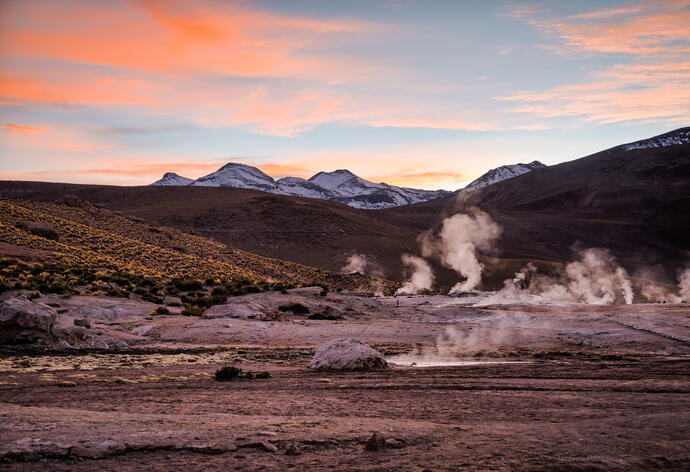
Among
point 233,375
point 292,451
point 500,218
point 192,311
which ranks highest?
point 500,218

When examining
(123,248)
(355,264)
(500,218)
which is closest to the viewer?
(123,248)

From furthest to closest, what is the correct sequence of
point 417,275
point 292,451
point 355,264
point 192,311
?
1. point 355,264
2. point 417,275
3. point 192,311
4. point 292,451

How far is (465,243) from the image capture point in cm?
9956

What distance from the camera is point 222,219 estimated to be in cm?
9794

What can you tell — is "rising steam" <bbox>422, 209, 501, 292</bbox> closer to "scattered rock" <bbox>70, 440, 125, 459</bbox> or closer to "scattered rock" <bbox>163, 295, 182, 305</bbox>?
"scattered rock" <bbox>163, 295, 182, 305</bbox>

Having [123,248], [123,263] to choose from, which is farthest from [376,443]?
[123,248]

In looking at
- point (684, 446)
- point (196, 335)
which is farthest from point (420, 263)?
point (684, 446)

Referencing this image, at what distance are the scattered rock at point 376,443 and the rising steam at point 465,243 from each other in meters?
47.1

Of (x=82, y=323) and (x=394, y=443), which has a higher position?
(x=394, y=443)

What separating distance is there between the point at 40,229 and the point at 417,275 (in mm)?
41751

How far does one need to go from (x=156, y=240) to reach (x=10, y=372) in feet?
157

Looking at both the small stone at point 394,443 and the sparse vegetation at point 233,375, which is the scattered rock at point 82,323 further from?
the small stone at point 394,443

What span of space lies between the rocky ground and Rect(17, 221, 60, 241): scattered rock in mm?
26054

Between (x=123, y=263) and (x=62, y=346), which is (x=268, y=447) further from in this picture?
(x=123, y=263)
